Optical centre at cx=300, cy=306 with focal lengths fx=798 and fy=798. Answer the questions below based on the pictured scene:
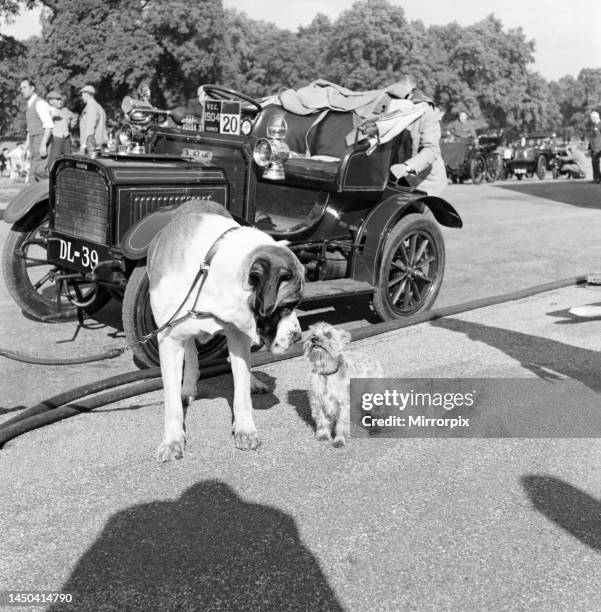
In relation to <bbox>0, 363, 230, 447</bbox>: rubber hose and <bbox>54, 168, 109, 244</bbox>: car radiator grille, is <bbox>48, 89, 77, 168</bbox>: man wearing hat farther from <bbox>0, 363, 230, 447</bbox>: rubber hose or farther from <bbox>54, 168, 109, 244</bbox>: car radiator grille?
<bbox>0, 363, 230, 447</bbox>: rubber hose

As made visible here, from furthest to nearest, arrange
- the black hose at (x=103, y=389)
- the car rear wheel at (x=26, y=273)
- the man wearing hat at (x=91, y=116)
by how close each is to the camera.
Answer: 1. the man wearing hat at (x=91, y=116)
2. the car rear wheel at (x=26, y=273)
3. the black hose at (x=103, y=389)

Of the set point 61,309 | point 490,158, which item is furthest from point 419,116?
point 490,158

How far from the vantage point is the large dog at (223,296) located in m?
3.96

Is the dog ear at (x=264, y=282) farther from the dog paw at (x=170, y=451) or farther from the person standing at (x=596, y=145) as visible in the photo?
the person standing at (x=596, y=145)

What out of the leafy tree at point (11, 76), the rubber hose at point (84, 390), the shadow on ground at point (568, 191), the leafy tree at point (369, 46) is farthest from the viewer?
the leafy tree at point (369, 46)

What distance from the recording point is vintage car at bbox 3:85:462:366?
18.6ft

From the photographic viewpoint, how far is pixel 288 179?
7285 millimetres

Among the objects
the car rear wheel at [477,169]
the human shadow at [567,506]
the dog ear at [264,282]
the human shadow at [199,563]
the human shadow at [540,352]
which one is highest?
the car rear wheel at [477,169]

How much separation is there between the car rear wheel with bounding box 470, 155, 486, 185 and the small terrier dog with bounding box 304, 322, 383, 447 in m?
21.8

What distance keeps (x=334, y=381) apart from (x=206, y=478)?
0.90 metres

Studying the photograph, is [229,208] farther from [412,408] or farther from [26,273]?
[412,408]

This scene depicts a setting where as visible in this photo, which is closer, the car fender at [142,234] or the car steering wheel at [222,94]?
the car fender at [142,234]

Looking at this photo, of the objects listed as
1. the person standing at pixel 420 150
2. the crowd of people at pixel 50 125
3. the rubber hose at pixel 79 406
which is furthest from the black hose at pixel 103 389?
the crowd of people at pixel 50 125

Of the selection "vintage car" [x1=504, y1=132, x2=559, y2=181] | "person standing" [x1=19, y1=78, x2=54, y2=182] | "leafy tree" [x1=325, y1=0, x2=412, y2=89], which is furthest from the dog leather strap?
"leafy tree" [x1=325, y1=0, x2=412, y2=89]
